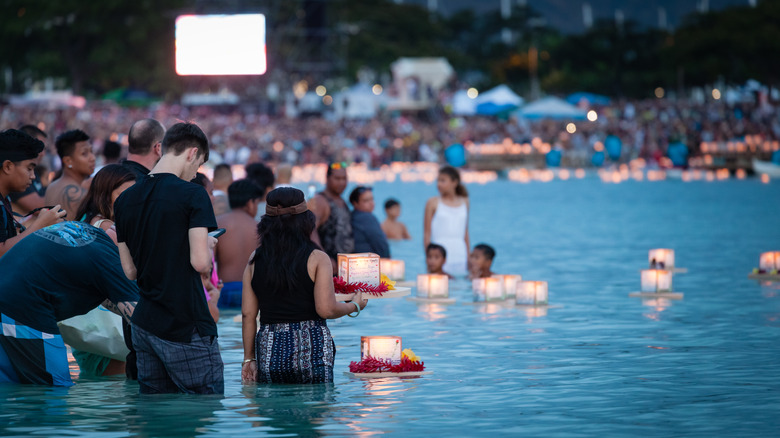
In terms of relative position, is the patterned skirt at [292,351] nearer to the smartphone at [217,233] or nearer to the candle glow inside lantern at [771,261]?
the smartphone at [217,233]

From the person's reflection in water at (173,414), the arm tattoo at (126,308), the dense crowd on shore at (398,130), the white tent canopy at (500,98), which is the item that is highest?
the white tent canopy at (500,98)

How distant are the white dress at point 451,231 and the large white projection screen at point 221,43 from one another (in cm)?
3189

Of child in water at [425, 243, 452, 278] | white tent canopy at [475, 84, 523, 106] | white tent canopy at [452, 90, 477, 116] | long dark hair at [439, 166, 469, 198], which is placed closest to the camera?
child in water at [425, 243, 452, 278]

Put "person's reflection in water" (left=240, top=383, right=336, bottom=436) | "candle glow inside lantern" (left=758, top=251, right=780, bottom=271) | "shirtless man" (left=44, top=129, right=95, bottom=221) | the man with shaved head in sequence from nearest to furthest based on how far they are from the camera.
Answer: "person's reflection in water" (left=240, top=383, right=336, bottom=436)
the man with shaved head
"shirtless man" (left=44, top=129, right=95, bottom=221)
"candle glow inside lantern" (left=758, top=251, right=780, bottom=271)

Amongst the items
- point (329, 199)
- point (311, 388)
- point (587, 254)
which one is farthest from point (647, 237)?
point (311, 388)

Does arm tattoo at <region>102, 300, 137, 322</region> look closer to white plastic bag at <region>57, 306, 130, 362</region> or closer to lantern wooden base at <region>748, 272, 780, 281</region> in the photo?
white plastic bag at <region>57, 306, 130, 362</region>

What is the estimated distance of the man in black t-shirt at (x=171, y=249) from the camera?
6582mm

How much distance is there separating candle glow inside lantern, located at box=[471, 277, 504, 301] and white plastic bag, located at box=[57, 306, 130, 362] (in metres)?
5.21

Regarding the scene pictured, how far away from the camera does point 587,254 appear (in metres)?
18.4

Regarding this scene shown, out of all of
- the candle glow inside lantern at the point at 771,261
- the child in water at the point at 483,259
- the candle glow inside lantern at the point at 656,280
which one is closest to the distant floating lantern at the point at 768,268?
the candle glow inside lantern at the point at 771,261

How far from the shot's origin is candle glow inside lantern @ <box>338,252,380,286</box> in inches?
308

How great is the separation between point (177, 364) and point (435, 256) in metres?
7.30

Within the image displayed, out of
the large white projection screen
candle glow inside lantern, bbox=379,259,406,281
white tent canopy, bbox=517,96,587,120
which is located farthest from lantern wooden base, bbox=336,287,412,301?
white tent canopy, bbox=517,96,587,120

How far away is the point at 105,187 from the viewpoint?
7.73 m
